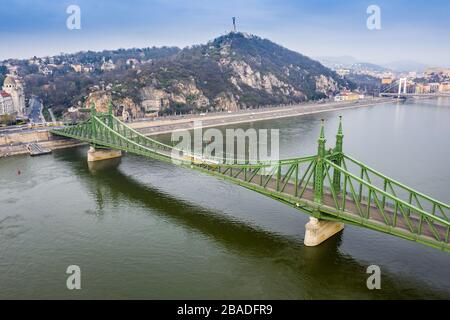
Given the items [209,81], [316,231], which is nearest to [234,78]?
[209,81]

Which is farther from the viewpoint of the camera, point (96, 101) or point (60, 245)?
point (96, 101)

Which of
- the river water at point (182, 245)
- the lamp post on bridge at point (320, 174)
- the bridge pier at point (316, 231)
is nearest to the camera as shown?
the river water at point (182, 245)

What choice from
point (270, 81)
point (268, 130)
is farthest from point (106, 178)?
point (270, 81)

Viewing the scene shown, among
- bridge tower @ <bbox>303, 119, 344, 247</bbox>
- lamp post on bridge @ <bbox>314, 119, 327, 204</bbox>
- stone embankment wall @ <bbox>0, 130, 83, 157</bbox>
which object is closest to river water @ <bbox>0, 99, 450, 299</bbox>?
bridge tower @ <bbox>303, 119, 344, 247</bbox>

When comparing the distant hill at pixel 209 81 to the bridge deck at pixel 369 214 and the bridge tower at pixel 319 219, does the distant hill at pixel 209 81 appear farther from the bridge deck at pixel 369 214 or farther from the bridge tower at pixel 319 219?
the bridge tower at pixel 319 219

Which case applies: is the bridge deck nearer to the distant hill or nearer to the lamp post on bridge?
the lamp post on bridge

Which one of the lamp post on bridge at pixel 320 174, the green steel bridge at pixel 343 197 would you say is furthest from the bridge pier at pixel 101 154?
the lamp post on bridge at pixel 320 174

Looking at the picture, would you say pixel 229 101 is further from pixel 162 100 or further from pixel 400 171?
pixel 400 171
